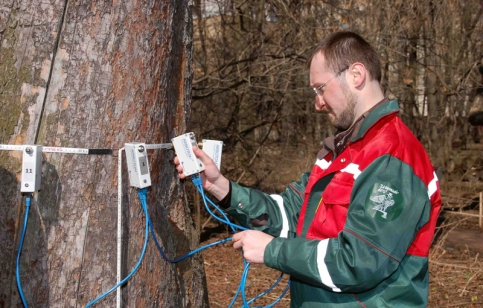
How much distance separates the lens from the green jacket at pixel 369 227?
2.00 meters

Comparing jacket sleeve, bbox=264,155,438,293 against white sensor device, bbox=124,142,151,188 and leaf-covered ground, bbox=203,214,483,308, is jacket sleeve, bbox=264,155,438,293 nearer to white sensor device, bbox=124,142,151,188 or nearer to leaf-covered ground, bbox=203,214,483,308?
white sensor device, bbox=124,142,151,188

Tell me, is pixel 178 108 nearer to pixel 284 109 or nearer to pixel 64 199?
pixel 64 199

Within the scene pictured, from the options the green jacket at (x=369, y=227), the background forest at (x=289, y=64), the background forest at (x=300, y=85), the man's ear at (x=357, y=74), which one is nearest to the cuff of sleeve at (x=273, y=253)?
the green jacket at (x=369, y=227)

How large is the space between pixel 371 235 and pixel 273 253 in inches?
15.5

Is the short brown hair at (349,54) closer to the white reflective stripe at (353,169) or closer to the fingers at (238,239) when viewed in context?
the white reflective stripe at (353,169)

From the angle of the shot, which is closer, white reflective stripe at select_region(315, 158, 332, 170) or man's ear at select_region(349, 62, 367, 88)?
man's ear at select_region(349, 62, 367, 88)

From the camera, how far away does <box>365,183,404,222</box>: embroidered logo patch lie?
1.99m

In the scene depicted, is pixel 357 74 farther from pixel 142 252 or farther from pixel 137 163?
pixel 142 252

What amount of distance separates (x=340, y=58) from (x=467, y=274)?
5.01m

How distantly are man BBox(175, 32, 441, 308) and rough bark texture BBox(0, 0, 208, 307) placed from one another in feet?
1.34

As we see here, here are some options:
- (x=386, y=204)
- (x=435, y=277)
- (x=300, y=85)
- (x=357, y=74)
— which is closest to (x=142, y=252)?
(x=386, y=204)

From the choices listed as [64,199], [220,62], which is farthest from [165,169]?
[220,62]

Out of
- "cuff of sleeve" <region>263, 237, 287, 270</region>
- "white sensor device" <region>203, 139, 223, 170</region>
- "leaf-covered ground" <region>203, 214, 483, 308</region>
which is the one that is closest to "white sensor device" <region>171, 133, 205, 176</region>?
"white sensor device" <region>203, 139, 223, 170</region>

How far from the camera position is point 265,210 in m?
2.74
